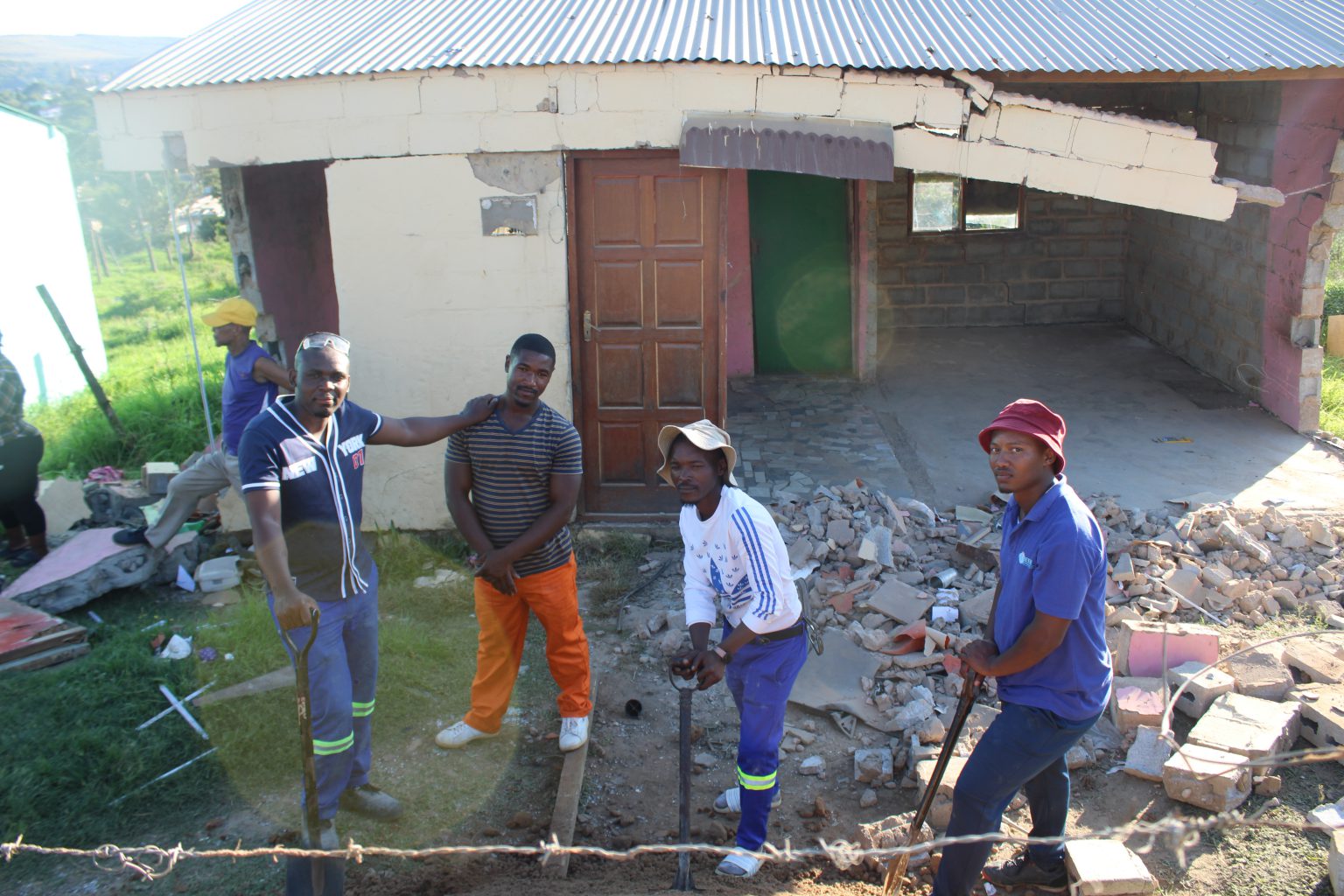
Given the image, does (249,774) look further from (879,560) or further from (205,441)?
(205,441)

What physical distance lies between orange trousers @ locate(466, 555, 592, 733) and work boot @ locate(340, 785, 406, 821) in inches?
22.5

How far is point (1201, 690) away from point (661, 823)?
263 centimetres

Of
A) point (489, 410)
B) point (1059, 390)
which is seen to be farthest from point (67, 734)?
point (1059, 390)

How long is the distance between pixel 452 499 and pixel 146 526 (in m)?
3.77

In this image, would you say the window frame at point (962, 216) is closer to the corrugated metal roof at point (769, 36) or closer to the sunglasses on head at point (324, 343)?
the corrugated metal roof at point (769, 36)

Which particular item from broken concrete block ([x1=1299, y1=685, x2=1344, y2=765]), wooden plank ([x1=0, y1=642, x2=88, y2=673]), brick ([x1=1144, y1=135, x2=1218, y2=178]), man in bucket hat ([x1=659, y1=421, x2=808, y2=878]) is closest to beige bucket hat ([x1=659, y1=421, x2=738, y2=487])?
man in bucket hat ([x1=659, y1=421, x2=808, y2=878])

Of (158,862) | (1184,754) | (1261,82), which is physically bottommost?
(158,862)

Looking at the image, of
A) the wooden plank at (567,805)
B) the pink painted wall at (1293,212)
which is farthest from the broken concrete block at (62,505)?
the pink painted wall at (1293,212)

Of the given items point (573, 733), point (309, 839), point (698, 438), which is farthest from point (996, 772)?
point (309, 839)

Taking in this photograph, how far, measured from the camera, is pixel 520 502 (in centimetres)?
441

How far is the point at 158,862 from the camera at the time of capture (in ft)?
13.8

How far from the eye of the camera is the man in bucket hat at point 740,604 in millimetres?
3570

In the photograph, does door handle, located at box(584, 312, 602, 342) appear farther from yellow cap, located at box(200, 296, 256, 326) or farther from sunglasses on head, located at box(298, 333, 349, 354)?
sunglasses on head, located at box(298, 333, 349, 354)

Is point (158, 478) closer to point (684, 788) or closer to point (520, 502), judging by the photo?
point (520, 502)
